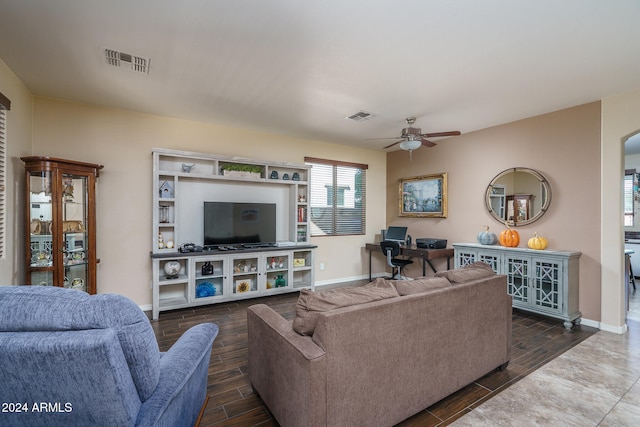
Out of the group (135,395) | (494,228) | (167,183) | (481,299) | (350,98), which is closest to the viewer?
(135,395)

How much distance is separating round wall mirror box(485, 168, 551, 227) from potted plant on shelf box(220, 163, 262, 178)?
141 inches

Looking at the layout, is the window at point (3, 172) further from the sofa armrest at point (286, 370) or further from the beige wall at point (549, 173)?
the beige wall at point (549, 173)

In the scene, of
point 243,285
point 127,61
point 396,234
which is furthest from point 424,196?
point 127,61

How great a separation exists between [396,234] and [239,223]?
2.89m

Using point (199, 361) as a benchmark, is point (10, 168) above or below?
above

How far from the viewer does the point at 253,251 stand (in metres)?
4.41

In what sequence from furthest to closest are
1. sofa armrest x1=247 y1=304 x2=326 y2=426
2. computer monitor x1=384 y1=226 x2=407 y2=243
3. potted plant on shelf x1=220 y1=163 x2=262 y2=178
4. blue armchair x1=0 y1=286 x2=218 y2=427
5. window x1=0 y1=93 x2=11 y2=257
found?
1. computer monitor x1=384 y1=226 x2=407 y2=243
2. potted plant on shelf x1=220 y1=163 x2=262 y2=178
3. window x1=0 y1=93 x2=11 y2=257
4. sofa armrest x1=247 y1=304 x2=326 y2=426
5. blue armchair x1=0 y1=286 x2=218 y2=427

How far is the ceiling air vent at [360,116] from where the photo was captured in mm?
3982

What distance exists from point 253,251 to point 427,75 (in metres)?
3.15

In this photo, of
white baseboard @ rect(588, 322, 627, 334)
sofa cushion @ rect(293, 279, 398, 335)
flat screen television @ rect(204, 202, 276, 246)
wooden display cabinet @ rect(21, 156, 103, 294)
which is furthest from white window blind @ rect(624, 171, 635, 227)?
wooden display cabinet @ rect(21, 156, 103, 294)

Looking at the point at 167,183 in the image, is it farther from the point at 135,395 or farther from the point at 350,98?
the point at 135,395

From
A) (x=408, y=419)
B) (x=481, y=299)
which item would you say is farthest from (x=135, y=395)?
(x=481, y=299)

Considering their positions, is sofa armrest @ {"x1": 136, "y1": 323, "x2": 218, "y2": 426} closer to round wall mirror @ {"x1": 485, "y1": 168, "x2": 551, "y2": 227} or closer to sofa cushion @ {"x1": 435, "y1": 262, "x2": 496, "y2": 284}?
sofa cushion @ {"x1": 435, "y1": 262, "x2": 496, "y2": 284}

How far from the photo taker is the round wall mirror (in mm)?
4004
